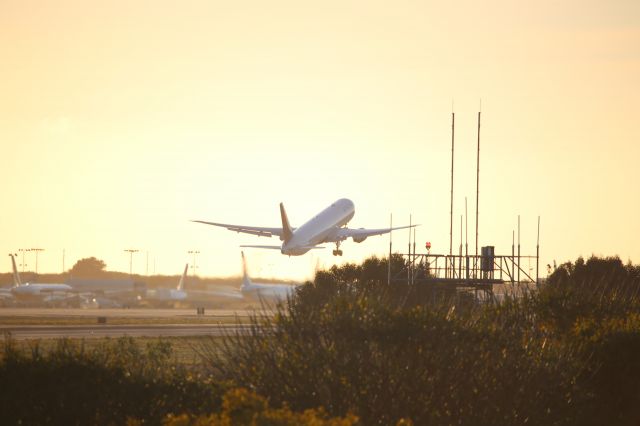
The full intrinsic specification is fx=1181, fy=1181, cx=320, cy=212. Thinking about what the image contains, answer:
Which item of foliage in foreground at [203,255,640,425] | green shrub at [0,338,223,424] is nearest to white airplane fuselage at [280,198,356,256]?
foliage in foreground at [203,255,640,425]

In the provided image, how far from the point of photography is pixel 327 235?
466 feet

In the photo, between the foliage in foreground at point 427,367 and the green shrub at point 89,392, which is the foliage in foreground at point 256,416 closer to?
the foliage in foreground at point 427,367

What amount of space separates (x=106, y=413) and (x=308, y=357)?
5.73 meters

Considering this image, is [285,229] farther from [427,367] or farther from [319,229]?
[427,367]

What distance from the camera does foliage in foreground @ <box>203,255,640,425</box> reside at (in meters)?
32.2

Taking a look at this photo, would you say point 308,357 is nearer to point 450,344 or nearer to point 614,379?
point 450,344

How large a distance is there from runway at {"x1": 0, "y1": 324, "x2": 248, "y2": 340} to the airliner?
2776cm

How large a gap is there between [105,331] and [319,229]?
47.2 metres

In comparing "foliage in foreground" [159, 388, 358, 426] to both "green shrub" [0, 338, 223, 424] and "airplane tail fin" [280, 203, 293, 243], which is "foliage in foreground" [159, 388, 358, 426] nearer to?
"green shrub" [0, 338, 223, 424]

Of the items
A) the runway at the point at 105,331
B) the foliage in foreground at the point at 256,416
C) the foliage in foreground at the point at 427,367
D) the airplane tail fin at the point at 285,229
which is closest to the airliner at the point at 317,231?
the airplane tail fin at the point at 285,229

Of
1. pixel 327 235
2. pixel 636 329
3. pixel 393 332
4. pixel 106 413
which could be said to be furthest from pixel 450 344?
pixel 327 235

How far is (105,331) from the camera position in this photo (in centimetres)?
9606

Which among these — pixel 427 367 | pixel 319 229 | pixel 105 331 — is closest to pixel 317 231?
pixel 319 229

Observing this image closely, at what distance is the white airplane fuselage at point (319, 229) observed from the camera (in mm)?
137000
